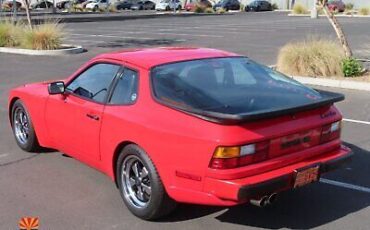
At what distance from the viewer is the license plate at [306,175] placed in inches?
164

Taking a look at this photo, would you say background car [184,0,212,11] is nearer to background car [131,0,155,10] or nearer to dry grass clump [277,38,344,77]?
background car [131,0,155,10]

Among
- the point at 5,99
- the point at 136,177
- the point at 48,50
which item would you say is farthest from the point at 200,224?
the point at 48,50

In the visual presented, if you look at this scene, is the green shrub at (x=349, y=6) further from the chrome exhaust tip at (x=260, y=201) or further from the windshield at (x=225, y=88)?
the chrome exhaust tip at (x=260, y=201)

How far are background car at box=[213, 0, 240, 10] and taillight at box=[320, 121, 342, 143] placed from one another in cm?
6006

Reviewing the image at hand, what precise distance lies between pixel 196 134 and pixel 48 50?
14.7 m

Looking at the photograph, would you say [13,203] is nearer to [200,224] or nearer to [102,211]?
[102,211]

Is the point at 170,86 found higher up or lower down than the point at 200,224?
higher up

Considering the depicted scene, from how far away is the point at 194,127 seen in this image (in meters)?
4.04

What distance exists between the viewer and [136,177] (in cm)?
460

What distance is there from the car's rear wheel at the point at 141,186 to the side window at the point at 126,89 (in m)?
0.43

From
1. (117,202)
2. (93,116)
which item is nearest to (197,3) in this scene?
(93,116)

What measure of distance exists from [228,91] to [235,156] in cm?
78

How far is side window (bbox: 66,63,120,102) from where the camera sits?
505 cm

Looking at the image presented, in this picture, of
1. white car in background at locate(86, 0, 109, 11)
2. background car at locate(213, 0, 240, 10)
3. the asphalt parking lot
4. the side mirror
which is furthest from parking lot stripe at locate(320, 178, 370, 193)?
white car in background at locate(86, 0, 109, 11)
